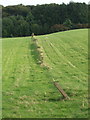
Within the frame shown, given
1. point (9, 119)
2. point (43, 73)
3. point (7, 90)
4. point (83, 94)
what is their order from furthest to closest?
point (43, 73) → point (7, 90) → point (83, 94) → point (9, 119)

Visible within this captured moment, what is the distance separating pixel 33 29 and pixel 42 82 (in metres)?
71.6

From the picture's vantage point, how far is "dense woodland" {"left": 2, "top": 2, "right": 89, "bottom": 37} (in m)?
82.6

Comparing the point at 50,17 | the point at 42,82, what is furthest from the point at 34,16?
the point at 42,82

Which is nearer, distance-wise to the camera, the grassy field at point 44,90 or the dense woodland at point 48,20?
the grassy field at point 44,90

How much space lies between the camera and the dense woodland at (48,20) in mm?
82625

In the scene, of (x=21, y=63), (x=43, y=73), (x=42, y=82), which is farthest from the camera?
(x=21, y=63)

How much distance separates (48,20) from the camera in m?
92.4

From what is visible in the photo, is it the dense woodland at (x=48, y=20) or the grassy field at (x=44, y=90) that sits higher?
the dense woodland at (x=48, y=20)

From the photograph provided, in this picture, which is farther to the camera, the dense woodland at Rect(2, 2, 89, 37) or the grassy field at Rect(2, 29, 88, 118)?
the dense woodland at Rect(2, 2, 89, 37)

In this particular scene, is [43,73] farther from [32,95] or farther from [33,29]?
[33,29]

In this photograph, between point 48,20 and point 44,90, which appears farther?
point 48,20

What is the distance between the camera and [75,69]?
1658cm

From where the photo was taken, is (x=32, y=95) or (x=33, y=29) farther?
(x=33, y=29)

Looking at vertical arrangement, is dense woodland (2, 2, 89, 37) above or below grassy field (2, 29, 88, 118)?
above
